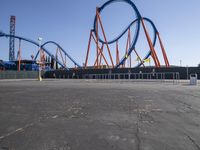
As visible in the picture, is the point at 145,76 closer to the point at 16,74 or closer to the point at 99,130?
the point at 16,74

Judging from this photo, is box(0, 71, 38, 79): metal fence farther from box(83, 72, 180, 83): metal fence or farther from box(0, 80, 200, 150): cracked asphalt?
box(0, 80, 200, 150): cracked asphalt

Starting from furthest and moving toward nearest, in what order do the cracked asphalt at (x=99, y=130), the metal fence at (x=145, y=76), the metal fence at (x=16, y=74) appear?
the metal fence at (x=16, y=74), the metal fence at (x=145, y=76), the cracked asphalt at (x=99, y=130)

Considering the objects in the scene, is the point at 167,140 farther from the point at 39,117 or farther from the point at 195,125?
the point at 39,117

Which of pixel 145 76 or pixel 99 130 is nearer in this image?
pixel 99 130

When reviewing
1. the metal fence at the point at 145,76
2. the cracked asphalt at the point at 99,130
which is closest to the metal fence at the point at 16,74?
the metal fence at the point at 145,76

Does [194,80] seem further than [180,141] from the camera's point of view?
Yes

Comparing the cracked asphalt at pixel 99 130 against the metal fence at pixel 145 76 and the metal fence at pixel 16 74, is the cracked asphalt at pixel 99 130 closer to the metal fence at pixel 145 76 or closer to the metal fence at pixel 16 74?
the metal fence at pixel 145 76

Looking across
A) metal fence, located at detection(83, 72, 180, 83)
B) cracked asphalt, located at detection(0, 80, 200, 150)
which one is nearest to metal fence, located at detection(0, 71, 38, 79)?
metal fence, located at detection(83, 72, 180, 83)

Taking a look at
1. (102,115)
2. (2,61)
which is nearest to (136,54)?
(2,61)

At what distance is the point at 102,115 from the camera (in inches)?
221

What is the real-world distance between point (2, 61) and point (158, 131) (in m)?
66.7

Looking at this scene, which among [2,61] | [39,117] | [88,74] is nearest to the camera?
[39,117]

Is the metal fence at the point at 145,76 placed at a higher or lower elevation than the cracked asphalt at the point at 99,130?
higher

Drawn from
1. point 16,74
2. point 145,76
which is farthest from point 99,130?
point 16,74
